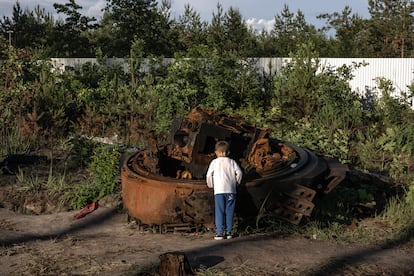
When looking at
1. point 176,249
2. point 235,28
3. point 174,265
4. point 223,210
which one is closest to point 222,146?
point 223,210

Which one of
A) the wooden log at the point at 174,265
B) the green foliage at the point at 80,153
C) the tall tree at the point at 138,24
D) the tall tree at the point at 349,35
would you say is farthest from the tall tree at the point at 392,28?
the wooden log at the point at 174,265

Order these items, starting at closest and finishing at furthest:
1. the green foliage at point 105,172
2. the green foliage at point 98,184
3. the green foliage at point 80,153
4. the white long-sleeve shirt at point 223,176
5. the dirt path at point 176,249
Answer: the dirt path at point 176,249, the white long-sleeve shirt at point 223,176, the green foliage at point 98,184, the green foliage at point 105,172, the green foliage at point 80,153

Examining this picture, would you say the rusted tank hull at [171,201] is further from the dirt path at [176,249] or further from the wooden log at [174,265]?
the wooden log at [174,265]

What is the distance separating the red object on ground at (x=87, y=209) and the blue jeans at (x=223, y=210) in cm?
224

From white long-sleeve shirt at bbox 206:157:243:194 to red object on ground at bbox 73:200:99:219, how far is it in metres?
2.22

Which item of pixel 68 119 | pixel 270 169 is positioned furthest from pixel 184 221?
Result: pixel 68 119

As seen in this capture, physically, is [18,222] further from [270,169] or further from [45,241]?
[270,169]

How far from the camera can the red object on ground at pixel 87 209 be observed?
722 cm

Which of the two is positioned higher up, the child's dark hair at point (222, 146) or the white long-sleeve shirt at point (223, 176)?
the child's dark hair at point (222, 146)

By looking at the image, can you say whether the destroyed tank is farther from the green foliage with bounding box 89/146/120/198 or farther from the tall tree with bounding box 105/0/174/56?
the tall tree with bounding box 105/0/174/56

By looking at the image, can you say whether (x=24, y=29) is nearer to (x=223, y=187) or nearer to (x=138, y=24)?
(x=138, y=24)

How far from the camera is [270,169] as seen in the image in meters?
6.35

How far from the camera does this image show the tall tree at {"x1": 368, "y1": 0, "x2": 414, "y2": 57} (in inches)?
1133

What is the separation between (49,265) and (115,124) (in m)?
7.28
